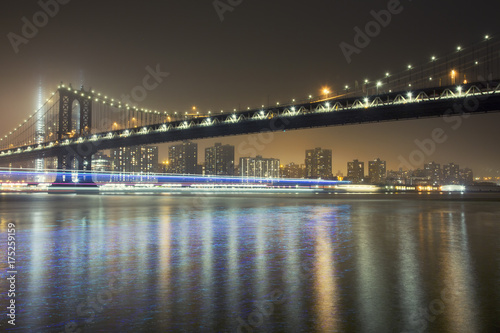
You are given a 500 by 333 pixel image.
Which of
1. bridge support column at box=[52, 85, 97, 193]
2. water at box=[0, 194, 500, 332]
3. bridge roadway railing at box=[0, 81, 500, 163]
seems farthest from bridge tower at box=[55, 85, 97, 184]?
water at box=[0, 194, 500, 332]

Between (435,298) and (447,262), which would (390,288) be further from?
(447,262)

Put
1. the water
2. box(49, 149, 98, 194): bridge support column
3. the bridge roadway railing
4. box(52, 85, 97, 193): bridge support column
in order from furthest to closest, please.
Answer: box(52, 85, 97, 193): bridge support column
box(49, 149, 98, 194): bridge support column
the bridge roadway railing
the water

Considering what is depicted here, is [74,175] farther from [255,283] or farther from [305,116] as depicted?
[255,283]

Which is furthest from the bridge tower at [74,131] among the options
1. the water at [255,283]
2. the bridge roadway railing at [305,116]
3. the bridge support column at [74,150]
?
the water at [255,283]

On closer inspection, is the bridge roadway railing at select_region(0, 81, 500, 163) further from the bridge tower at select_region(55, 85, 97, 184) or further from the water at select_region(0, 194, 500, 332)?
the water at select_region(0, 194, 500, 332)

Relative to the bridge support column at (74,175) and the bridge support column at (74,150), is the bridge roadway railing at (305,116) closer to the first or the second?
the bridge support column at (74,150)

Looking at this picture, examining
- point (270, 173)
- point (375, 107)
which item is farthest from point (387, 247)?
point (270, 173)

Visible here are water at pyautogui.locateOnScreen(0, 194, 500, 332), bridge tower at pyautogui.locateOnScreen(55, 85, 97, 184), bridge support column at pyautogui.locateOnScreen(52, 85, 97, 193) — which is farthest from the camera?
bridge tower at pyautogui.locateOnScreen(55, 85, 97, 184)
